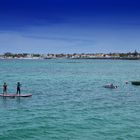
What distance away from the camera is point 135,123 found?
37125 mm

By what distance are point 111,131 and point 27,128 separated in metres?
7.15

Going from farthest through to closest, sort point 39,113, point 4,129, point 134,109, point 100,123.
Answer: point 134,109, point 39,113, point 100,123, point 4,129

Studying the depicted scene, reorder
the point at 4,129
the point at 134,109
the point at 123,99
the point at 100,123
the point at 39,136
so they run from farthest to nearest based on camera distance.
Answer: the point at 123,99 < the point at 134,109 < the point at 100,123 < the point at 4,129 < the point at 39,136

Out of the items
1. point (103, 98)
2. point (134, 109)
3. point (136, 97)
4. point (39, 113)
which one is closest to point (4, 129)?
point (39, 113)

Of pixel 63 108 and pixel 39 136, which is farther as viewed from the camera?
pixel 63 108

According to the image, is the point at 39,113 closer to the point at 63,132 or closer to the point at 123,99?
the point at 63,132

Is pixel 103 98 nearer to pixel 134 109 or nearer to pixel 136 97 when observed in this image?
pixel 136 97

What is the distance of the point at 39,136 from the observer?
32188 millimetres

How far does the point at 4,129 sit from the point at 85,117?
918 centimetres

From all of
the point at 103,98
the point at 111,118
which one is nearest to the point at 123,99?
the point at 103,98

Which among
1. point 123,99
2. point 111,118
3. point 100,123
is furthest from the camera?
point 123,99

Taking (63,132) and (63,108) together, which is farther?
(63,108)

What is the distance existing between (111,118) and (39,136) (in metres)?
9.83

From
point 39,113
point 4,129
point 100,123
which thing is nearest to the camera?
point 4,129
